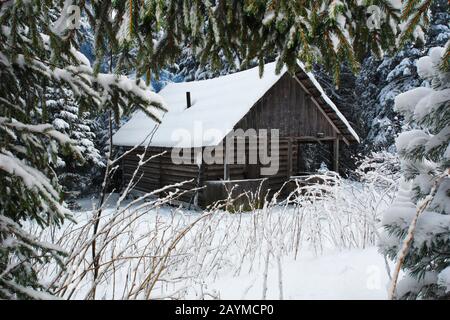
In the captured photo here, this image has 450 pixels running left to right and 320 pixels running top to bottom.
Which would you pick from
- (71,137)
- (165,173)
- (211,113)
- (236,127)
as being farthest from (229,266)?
(71,137)

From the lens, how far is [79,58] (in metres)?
3.24

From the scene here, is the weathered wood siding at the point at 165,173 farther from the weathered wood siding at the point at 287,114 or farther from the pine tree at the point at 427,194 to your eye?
the pine tree at the point at 427,194

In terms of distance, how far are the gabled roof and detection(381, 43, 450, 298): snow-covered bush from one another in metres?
8.71

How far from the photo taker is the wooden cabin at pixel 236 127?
497 inches

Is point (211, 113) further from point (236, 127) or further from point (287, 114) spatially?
point (287, 114)

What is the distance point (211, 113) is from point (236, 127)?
113 centimetres

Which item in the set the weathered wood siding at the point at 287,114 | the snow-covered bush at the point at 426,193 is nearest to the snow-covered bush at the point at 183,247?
the snow-covered bush at the point at 426,193

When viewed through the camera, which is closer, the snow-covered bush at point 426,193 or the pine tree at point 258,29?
the snow-covered bush at point 426,193

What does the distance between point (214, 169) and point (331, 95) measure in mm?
15040

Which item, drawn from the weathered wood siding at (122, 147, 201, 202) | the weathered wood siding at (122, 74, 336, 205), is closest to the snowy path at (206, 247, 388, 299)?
the weathered wood siding at (122, 74, 336, 205)

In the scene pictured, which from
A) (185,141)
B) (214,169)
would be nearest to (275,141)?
(214,169)

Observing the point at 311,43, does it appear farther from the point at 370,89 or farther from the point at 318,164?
the point at 318,164

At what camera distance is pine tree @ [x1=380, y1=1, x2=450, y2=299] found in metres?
2.16

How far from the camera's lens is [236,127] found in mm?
13320
